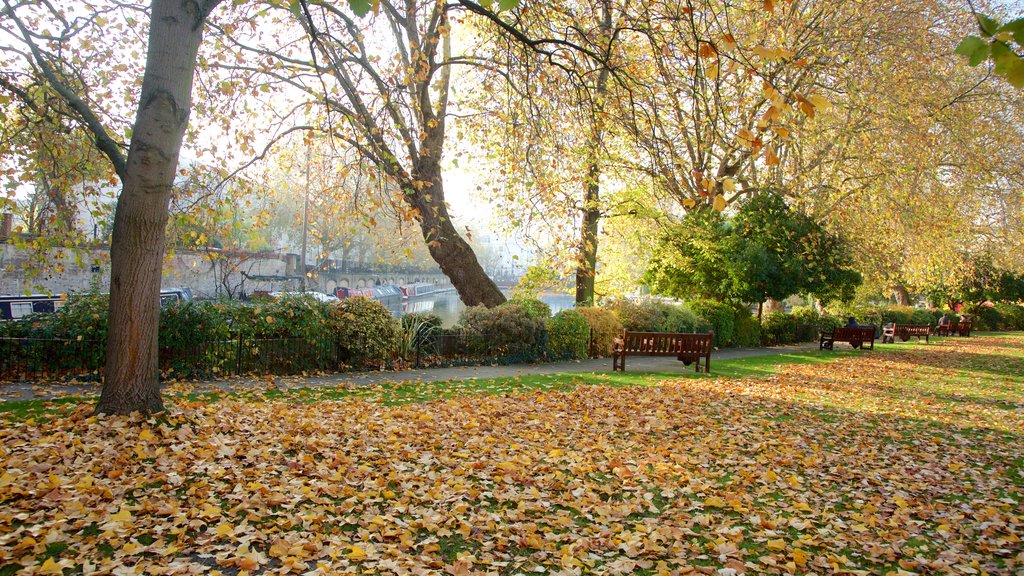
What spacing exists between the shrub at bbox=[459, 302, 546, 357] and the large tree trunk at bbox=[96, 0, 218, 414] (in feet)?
26.3

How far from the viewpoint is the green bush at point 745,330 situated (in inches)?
869

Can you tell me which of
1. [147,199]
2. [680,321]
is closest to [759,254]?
[680,321]

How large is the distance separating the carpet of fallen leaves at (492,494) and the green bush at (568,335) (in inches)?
253

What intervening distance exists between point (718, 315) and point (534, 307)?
323 inches

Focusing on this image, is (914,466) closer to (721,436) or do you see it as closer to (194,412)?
(721,436)

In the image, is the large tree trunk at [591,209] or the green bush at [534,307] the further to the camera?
the green bush at [534,307]

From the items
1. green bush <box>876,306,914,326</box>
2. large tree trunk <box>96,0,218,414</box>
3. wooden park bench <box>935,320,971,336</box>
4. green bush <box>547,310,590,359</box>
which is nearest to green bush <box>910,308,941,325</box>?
green bush <box>876,306,914,326</box>

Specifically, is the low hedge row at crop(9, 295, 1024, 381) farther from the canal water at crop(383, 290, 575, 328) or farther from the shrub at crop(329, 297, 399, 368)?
the canal water at crop(383, 290, 575, 328)

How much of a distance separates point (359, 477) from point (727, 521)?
2.83m

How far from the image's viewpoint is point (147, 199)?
559 centimetres

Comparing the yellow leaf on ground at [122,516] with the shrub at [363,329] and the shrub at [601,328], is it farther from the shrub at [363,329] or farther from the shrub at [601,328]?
the shrub at [601,328]

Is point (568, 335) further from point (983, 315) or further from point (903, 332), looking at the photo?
point (983, 315)

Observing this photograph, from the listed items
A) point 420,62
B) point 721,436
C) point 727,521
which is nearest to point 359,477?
point 727,521

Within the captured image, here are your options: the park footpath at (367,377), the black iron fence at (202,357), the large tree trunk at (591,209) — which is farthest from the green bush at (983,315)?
the black iron fence at (202,357)
